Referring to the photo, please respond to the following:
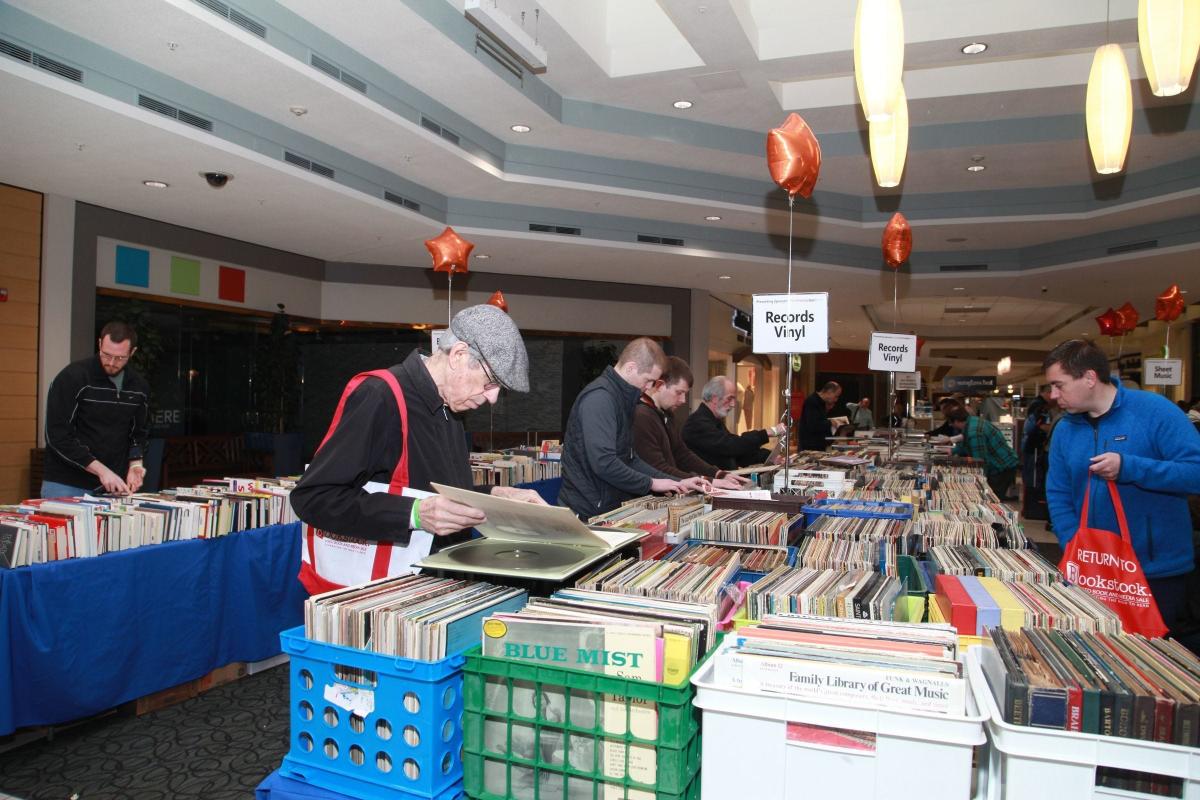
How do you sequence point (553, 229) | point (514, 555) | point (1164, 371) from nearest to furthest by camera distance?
1. point (514, 555)
2. point (553, 229)
3. point (1164, 371)

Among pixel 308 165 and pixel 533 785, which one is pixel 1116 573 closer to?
pixel 533 785

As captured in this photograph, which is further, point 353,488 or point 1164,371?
point 1164,371

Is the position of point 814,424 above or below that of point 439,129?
below

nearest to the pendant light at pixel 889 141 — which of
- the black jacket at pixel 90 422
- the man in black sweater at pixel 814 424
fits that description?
the black jacket at pixel 90 422

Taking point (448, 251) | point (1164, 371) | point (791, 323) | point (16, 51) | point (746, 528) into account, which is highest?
point (16, 51)

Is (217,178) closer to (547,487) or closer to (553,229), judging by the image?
(553,229)

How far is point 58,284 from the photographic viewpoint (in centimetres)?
720

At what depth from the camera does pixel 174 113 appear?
5273 mm

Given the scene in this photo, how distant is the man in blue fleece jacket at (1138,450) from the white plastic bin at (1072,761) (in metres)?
2.00

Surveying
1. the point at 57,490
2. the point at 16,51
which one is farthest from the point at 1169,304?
the point at 16,51

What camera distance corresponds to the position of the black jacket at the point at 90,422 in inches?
159

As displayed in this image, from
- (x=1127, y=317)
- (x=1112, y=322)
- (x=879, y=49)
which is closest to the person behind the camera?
(x=879, y=49)

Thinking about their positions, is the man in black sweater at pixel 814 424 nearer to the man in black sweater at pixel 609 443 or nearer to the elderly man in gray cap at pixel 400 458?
the man in black sweater at pixel 609 443

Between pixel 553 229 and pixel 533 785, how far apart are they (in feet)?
26.8
